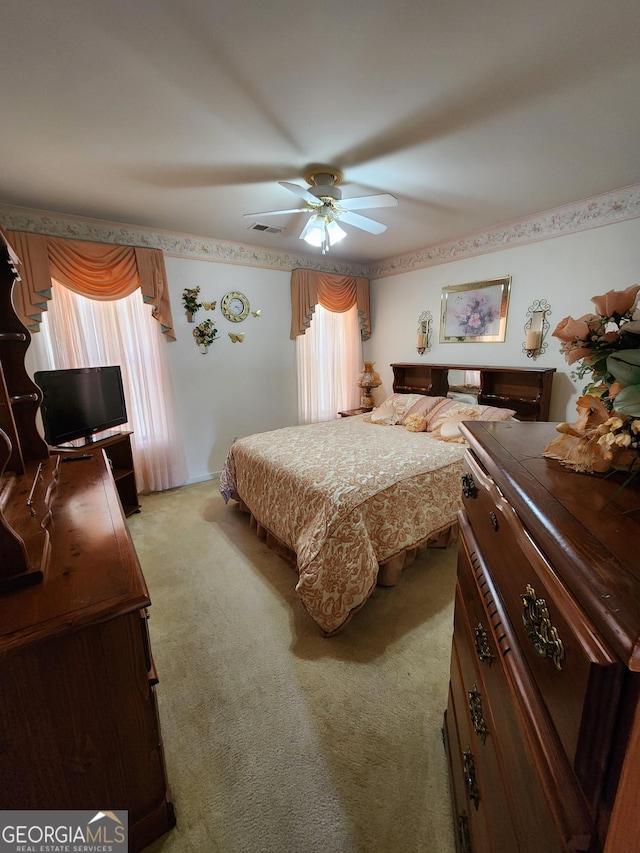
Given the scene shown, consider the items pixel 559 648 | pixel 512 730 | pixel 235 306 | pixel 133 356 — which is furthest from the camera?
pixel 235 306

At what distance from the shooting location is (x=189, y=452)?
3811 mm

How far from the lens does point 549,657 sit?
0.47 metres

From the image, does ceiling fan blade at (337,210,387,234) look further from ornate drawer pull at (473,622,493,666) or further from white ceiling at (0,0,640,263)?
ornate drawer pull at (473,622,493,666)

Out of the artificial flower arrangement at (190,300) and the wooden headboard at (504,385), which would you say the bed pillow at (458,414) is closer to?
the wooden headboard at (504,385)

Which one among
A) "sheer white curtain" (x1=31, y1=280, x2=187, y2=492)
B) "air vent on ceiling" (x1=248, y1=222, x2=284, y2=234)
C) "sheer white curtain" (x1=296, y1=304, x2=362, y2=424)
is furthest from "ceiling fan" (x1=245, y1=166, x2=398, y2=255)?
"sheer white curtain" (x1=296, y1=304, x2=362, y2=424)

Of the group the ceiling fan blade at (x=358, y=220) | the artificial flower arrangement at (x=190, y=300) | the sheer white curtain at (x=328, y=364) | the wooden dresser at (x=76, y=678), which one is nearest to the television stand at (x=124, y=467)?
the artificial flower arrangement at (x=190, y=300)

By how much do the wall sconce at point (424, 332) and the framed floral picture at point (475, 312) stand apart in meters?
0.18

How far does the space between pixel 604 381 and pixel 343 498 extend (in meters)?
1.36

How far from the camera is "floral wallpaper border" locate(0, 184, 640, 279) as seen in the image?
8.70 ft

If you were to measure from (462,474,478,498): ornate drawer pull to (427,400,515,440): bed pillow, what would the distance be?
205 centimetres

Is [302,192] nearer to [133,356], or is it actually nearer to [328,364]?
[133,356]

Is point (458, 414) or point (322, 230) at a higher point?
point (322, 230)

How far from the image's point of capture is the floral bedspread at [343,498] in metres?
1.81

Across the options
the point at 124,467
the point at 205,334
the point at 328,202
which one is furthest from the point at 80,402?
the point at 328,202
